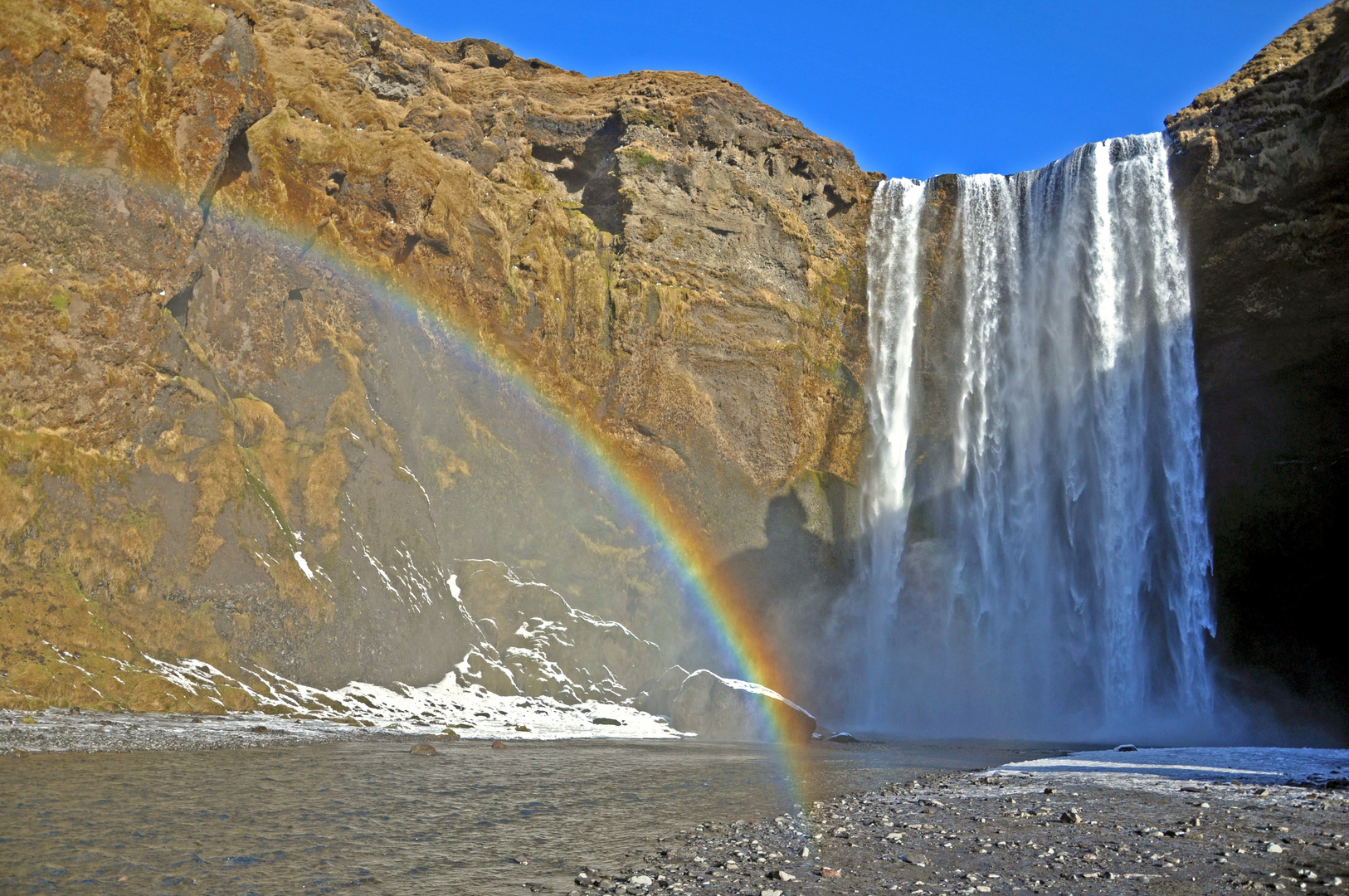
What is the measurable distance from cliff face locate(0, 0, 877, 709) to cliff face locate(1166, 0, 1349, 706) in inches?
655

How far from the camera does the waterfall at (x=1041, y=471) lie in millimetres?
38562

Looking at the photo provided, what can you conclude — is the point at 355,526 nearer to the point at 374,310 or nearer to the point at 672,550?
the point at 374,310

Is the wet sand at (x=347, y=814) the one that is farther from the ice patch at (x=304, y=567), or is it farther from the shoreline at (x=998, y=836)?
the ice patch at (x=304, y=567)

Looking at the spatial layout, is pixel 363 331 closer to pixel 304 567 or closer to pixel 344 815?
pixel 304 567

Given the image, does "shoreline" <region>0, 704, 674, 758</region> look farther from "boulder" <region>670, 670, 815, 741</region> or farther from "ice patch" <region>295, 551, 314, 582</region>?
A: "boulder" <region>670, 670, 815, 741</region>

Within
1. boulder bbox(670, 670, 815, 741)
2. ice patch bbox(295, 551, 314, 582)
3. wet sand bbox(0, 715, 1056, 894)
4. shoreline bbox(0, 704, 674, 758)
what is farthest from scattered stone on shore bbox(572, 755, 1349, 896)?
ice patch bbox(295, 551, 314, 582)

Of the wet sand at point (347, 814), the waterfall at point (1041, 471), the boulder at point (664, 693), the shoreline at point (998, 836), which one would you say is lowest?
the wet sand at point (347, 814)

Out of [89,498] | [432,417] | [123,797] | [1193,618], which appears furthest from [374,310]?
[1193,618]

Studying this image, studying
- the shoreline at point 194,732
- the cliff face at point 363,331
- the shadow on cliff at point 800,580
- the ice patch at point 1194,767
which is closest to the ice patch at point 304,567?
the cliff face at point 363,331

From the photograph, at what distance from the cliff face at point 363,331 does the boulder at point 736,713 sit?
684 cm

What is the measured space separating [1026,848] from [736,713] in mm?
22418

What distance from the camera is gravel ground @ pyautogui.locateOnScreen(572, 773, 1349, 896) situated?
286 inches

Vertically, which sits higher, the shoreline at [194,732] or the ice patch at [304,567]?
the ice patch at [304,567]

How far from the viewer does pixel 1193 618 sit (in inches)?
1484
